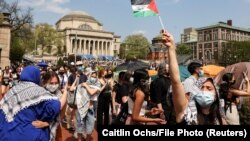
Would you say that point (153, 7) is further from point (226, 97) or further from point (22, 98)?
point (22, 98)

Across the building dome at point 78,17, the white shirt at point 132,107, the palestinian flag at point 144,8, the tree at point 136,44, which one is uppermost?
the building dome at point 78,17

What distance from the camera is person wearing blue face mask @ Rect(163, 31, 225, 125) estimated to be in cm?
338

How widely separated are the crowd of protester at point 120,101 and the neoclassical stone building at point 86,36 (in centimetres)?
10996

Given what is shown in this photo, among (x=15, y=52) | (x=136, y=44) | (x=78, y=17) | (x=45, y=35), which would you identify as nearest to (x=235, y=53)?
(x=45, y=35)

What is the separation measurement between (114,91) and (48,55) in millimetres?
96512

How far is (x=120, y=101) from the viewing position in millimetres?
8375

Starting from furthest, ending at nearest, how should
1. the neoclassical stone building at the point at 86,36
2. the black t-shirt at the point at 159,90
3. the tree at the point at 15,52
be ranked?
the neoclassical stone building at the point at 86,36
the tree at the point at 15,52
the black t-shirt at the point at 159,90

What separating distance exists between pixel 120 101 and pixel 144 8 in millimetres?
3815

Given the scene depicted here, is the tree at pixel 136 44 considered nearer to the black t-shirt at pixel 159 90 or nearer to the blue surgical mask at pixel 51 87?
the black t-shirt at pixel 159 90

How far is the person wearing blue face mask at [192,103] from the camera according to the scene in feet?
11.1

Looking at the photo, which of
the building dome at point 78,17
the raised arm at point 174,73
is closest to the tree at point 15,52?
the raised arm at point 174,73

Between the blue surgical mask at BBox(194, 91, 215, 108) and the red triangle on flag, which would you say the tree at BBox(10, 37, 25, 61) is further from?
the blue surgical mask at BBox(194, 91, 215, 108)

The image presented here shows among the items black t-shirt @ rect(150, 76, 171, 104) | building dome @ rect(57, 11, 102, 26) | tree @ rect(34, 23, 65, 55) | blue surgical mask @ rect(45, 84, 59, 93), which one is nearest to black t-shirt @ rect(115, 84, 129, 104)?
black t-shirt @ rect(150, 76, 171, 104)

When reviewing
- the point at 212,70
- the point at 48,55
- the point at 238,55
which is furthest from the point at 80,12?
the point at 212,70
